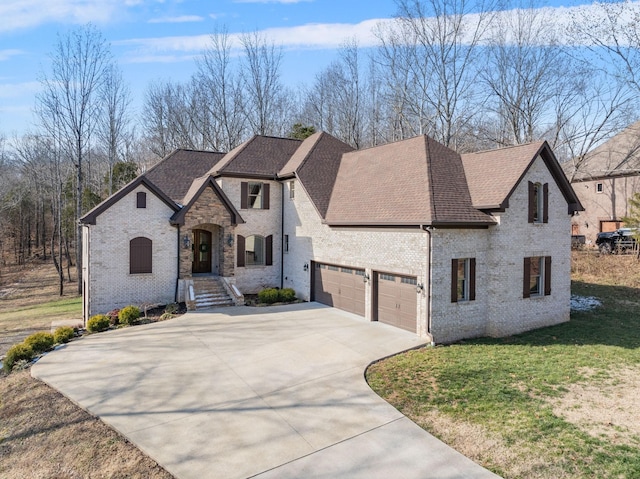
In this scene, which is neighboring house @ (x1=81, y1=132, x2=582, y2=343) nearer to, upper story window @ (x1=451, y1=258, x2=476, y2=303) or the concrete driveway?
upper story window @ (x1=451, y1=258, x2=476, y2=303)

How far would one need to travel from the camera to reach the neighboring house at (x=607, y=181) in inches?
1324

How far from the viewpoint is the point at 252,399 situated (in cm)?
864

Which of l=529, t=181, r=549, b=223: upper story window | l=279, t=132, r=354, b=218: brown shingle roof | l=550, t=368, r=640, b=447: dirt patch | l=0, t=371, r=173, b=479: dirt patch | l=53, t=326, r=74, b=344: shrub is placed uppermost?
l=279, t=132, r=354, b=218: brown shingle roof

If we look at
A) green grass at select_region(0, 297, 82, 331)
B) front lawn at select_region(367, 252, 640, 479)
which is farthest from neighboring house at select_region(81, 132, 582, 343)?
green grass at select_region(0, 297, 82, 331)

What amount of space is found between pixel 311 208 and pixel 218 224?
463 cm

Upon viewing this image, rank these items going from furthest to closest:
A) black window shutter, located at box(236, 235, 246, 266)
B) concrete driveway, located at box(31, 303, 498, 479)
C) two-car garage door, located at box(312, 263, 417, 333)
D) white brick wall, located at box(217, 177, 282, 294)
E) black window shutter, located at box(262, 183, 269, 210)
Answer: black window shutter, located at box(262, 183, 269, 210) → white brick wall, located at box(217, 177, 282, 294) → black window shutter, located at box(236, 235, 246, 266) → two-car garage door, located at box(312, 263, 417, 333) → concrete driveway, located at box(31, 303, 498, 479)

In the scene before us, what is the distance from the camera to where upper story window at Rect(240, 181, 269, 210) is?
69.2 ft

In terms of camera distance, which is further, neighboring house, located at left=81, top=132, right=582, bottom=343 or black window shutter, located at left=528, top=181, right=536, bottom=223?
black window shutter, located at left=528, top=181, right=536, bottom=223

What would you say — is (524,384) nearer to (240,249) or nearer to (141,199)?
(240,249)

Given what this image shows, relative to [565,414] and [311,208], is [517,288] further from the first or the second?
[311,208]

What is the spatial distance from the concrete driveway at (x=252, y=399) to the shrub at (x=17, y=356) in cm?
68

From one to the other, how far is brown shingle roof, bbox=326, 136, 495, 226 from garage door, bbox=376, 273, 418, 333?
2151mm

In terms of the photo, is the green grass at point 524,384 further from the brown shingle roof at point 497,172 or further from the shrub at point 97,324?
the shrub at point 97,324

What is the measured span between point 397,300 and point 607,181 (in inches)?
1263
